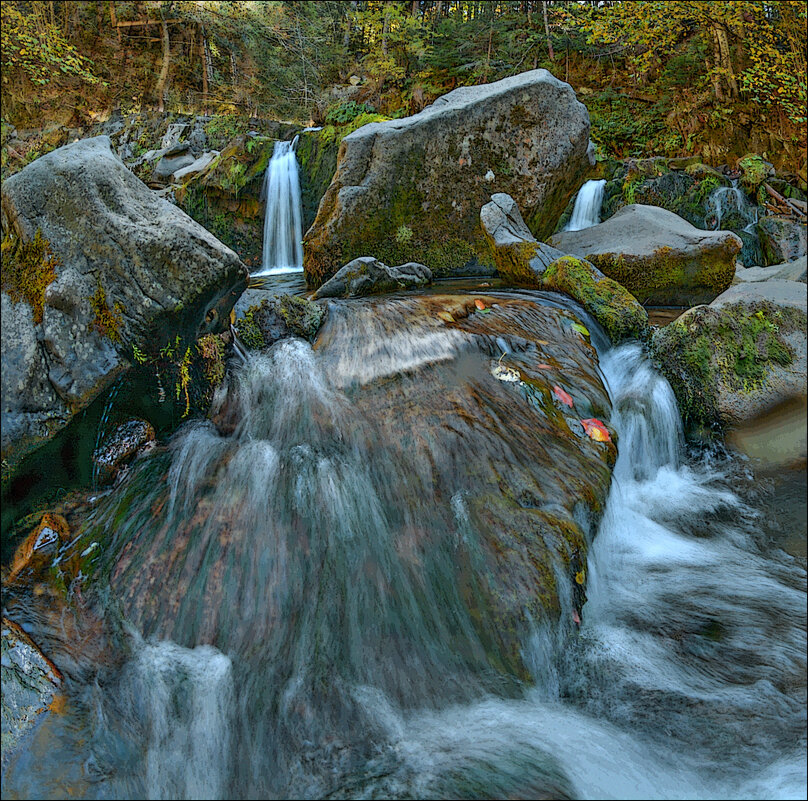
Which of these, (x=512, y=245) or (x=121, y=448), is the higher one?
(x=512, y=245)

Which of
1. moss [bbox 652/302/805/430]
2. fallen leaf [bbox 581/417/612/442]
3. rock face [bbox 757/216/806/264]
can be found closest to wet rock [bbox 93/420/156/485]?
fallen leaf [bbox 581/417/612/442]

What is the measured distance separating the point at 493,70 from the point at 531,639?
16629 mm

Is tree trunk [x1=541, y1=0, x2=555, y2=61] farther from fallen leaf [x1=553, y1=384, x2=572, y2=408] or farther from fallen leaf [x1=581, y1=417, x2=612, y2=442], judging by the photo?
fallen leaf [x1=581, y1=417, x2=612, y2=442]

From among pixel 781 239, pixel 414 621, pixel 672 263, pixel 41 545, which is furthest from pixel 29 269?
pixel 781 239

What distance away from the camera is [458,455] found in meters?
3.35

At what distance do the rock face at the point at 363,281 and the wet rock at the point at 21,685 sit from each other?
4381 mm

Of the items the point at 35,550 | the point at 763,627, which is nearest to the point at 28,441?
the point at 35,550

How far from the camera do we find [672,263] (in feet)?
21.3

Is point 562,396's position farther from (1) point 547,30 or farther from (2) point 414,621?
(1) point 547,30

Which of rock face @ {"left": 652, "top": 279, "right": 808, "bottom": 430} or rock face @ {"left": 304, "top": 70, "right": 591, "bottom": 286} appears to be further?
rock face @ {"left": 304, "top": 70, "right": 591, "bottom": 286}

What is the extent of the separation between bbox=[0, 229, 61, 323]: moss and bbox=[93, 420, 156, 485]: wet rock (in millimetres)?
793

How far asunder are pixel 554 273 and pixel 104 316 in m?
4.60

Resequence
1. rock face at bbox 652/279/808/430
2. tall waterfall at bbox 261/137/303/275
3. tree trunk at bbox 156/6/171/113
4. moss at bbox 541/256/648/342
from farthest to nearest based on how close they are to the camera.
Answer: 1. tree trunk at bbox 156/6/171/113
2. tall waterfall at bbox 261/137/303/275
3. moss at bbox 541/256/648/342
4. rock face at bbox 652/279/808/430

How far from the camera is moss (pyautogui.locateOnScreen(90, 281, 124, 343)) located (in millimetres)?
3039
